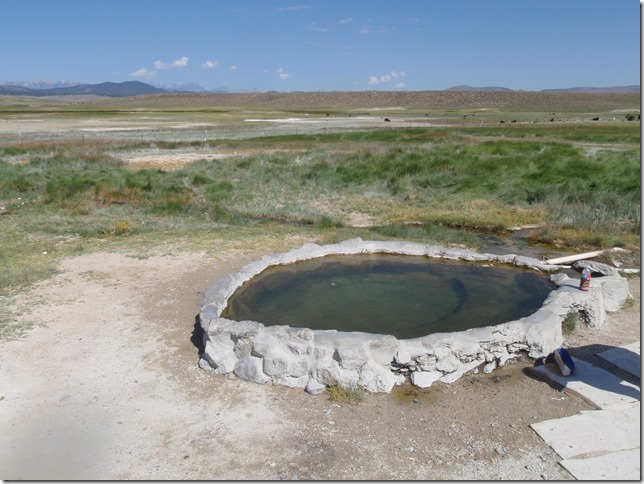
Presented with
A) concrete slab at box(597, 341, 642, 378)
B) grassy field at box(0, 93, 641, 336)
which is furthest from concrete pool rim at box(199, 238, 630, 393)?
grassy field at box(0, 93, 641, 336)

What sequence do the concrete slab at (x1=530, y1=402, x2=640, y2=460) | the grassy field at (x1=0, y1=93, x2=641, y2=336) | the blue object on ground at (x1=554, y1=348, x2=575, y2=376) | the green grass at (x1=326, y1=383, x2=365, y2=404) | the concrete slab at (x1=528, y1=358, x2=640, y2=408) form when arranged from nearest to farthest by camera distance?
the concrete slab at (x1=530, y1=402, x2=640, y2=460), the concrete slab at (x1=528, y1=358, x2=640, y2=408), the green grass at (x1=326, y1=383, x2=365, y2=404), the blue object on ground at (x1=554, y1=348, x2=575, y2=376), the grassy field at (x1=0, y1=93, x2=641, y2=336)

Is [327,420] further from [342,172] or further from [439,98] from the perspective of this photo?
[439,98]

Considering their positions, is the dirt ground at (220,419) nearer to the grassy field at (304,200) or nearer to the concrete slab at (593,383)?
the concrete slab at (593,383)

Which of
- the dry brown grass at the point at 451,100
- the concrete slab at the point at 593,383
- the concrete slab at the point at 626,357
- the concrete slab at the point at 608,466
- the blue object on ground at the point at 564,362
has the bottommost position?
the concrete slab at the point at 608,466

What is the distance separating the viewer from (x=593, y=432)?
5.31 metres

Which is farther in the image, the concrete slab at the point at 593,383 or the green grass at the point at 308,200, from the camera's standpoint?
the green grass at the point at 308,200

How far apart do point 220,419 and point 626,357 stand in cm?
535

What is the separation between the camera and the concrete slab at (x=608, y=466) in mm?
4711

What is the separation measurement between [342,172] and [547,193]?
8612mm

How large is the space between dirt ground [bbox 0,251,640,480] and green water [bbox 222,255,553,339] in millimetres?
1252

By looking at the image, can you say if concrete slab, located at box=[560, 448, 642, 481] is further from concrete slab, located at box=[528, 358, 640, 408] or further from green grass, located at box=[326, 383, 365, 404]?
green grass, located at box=[326, 383, 365, 404]

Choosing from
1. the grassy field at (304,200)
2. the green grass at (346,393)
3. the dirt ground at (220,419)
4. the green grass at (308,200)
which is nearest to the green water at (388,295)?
the dirt ground at (220,419)

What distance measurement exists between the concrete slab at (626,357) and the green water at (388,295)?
1.53 m

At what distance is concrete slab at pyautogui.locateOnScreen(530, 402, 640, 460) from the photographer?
200 inches
